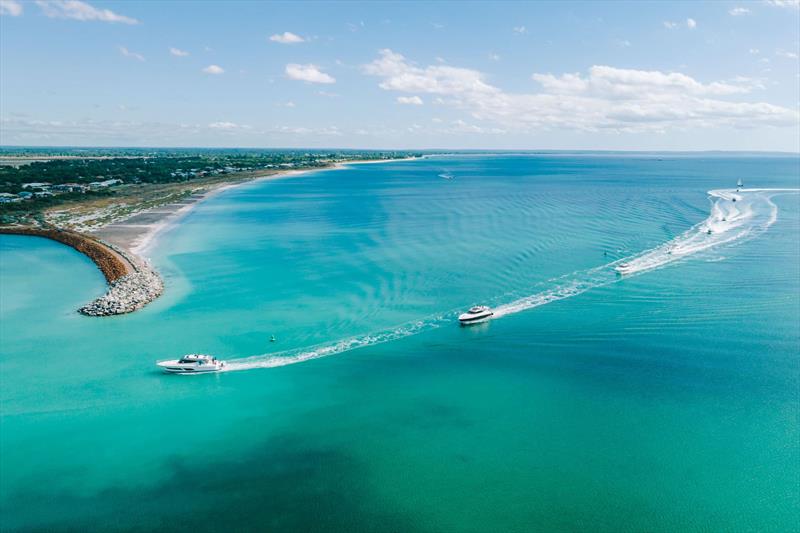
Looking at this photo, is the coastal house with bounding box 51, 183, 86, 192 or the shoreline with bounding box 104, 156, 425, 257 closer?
the shoreline with bounding box 104, 156, 425, 257

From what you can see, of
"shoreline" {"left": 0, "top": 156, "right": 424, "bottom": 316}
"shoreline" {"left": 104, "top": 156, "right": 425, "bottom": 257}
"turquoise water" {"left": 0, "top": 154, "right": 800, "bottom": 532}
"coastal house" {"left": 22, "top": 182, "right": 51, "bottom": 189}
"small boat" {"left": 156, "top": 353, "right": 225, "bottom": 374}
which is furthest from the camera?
"coastal house" {"left": 22, "top": 182, "right": 51, "bottom": 189}

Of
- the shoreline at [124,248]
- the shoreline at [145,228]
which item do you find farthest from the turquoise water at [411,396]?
the shoreline at [145,228]

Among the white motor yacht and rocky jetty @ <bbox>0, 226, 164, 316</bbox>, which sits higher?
the white motor yacht

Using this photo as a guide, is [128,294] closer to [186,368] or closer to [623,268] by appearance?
[186,368]

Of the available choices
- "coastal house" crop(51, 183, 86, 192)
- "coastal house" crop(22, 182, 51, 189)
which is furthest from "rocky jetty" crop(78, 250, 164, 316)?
"coastal house" crop(22, 182, 51, 189)

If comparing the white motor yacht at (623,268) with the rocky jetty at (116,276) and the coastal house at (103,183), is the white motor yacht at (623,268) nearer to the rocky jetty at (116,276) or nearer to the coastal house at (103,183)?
the rocky jetty at (116,276)

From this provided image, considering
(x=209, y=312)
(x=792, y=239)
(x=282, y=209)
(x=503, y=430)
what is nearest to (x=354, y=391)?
(x=503, y=430)

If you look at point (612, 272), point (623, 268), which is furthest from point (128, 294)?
point (623, 268)

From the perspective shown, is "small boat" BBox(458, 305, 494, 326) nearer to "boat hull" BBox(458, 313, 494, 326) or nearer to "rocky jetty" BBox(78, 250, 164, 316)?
"boat hull" BBox(458, 313, 494, 326)
